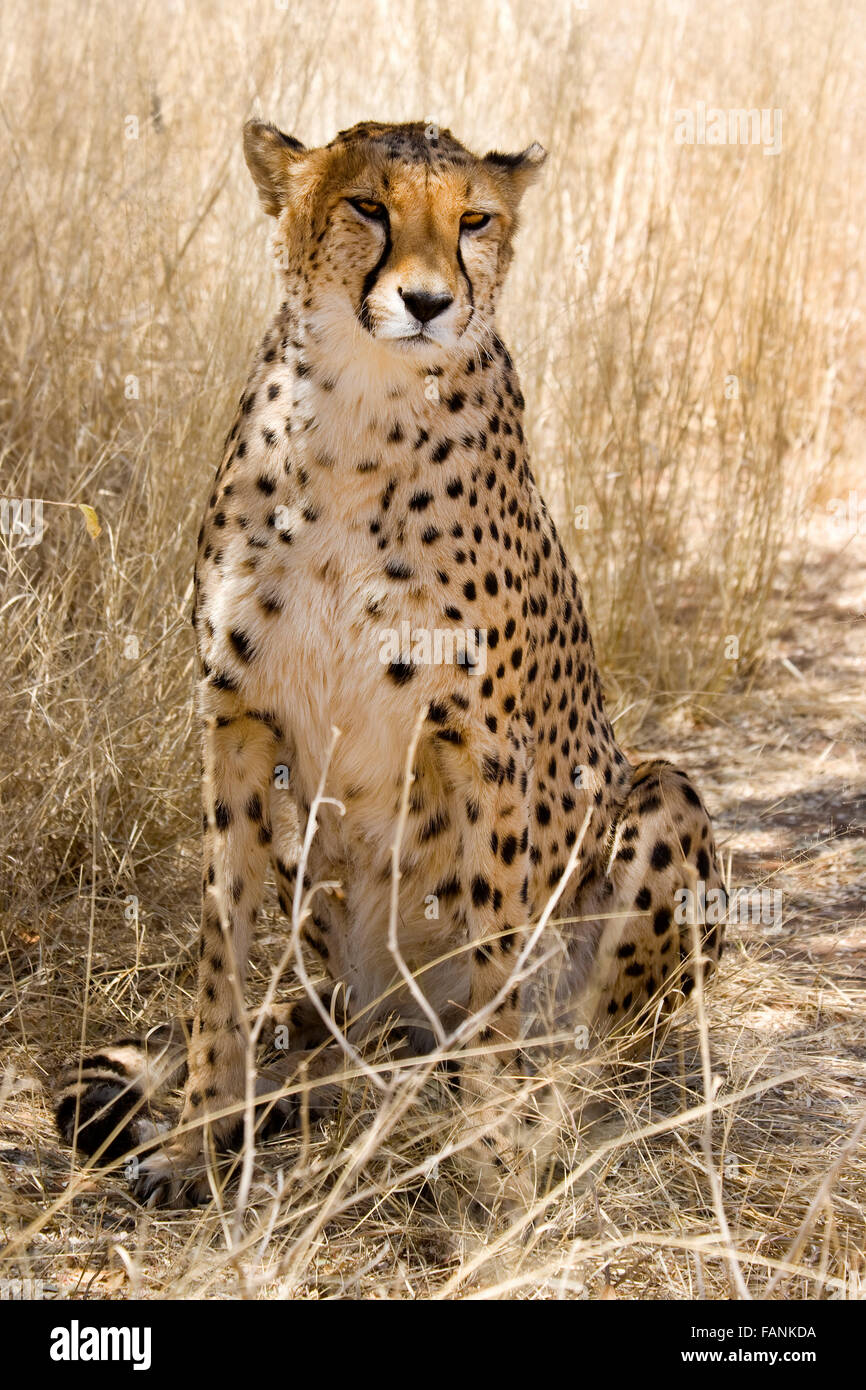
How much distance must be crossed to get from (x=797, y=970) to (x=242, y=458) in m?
1.62

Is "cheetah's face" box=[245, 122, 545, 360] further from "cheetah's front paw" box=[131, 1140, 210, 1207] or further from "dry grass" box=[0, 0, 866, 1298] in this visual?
"cheetah's front paw" box=[131, 1140, 210, 1207]

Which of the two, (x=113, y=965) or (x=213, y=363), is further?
(x=213, y=363)

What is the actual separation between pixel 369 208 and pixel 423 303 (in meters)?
0.20

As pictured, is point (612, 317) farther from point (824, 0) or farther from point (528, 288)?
point (824, 0)

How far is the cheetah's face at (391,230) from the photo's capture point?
2.22m

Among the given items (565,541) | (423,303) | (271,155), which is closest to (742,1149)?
(423,303)

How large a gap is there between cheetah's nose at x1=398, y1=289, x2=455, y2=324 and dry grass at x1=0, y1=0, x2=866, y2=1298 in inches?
42.6

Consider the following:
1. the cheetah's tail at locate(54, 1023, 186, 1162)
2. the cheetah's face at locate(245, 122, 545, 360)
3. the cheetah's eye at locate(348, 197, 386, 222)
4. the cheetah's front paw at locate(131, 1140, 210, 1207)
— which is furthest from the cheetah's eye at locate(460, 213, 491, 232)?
the cheetah's front paw at locate(131, 1140, 210, 1207)

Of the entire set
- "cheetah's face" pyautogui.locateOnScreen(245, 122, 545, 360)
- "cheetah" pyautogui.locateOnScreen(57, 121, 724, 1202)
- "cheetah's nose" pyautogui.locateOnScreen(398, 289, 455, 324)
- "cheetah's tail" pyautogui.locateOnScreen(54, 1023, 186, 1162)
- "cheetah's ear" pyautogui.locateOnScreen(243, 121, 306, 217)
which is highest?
"cheetah's ear" pyautogui.locateOnScreen(243, 121, 306, 217)

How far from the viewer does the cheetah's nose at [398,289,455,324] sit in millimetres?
2178

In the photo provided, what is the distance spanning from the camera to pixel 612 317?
4574mm

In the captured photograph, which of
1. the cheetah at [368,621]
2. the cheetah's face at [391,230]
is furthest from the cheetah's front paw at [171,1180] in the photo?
the cheetah's face at [391,230]

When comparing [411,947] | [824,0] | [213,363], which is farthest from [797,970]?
[824,0]

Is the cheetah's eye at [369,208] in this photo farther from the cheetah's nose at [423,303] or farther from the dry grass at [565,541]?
the dry grass at [565,541]
